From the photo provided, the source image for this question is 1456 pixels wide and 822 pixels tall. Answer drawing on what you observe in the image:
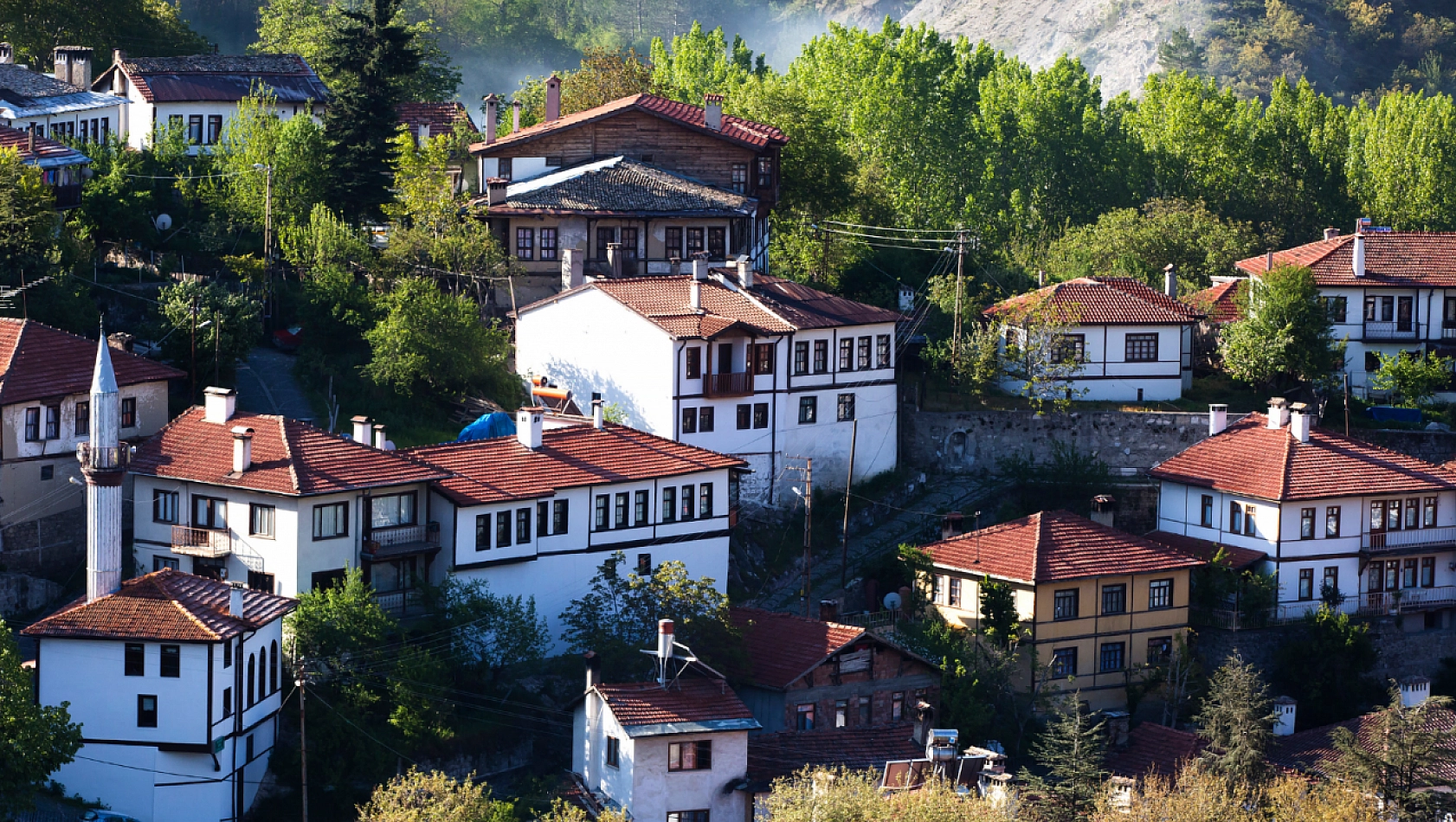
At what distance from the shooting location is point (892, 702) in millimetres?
62094

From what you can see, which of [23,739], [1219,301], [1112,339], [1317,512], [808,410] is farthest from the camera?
[1219,301]

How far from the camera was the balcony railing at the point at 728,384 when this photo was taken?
228 ft

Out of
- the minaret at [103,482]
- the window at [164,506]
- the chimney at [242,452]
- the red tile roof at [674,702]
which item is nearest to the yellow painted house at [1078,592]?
the red tile roof at [674,702]

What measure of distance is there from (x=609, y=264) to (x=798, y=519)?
1200cm

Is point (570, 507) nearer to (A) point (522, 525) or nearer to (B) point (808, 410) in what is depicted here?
(A) point (522, 525)

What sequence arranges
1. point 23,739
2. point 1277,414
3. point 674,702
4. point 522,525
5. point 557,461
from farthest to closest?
point 1277,414, point 557,461, point 522,525, point 674,702, point 23,739

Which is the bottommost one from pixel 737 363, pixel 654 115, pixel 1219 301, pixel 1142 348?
pixel 737 363

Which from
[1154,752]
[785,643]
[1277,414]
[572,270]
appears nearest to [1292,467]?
[1277,414]

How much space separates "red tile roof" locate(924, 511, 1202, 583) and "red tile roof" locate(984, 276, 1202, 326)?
11.6 metres

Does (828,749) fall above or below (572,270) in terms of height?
below

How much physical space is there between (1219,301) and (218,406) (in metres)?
40.8

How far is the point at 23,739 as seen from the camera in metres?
49.6

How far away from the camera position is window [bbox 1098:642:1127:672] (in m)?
67.5

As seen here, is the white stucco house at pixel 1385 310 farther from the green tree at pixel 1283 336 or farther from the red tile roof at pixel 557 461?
the red tile roof at pixel 557 461
